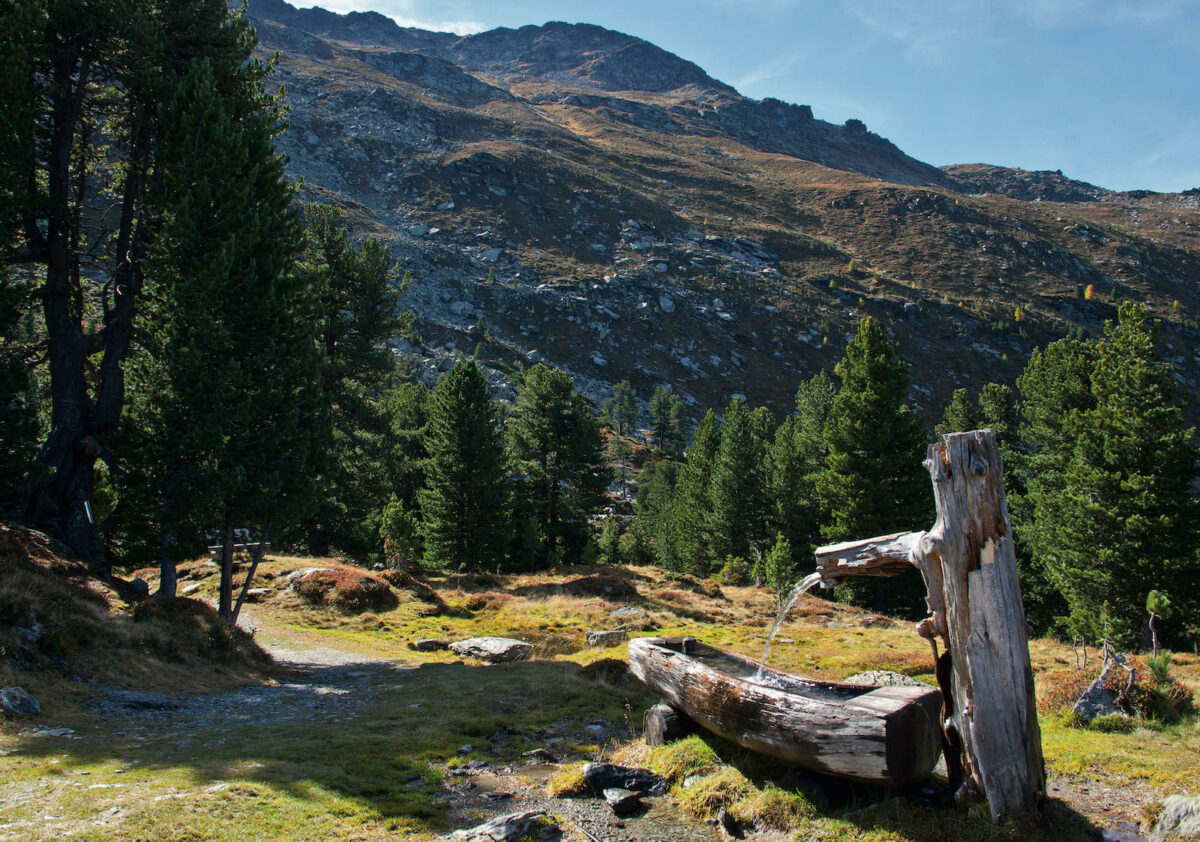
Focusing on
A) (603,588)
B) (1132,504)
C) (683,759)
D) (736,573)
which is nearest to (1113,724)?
(683,759)

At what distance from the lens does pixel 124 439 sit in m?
15.3

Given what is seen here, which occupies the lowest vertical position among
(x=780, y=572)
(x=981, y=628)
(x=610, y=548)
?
(x=610, y=548)

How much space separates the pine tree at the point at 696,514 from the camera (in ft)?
152

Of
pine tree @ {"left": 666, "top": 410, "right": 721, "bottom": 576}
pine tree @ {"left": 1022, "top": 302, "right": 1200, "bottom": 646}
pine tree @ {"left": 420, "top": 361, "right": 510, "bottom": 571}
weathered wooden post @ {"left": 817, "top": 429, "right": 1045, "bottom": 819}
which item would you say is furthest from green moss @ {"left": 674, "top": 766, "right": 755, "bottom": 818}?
pine tree @ {"left": 666, "top": 410, "right": 721, "bottom": 576}

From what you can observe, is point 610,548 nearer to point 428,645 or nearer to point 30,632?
point 428,645

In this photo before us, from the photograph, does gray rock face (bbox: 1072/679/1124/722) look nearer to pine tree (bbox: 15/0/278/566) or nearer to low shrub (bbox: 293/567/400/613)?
pine tree (bbox: 15/0/278/566)

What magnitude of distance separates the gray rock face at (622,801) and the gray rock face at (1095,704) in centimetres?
765

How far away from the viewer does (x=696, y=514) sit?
155ft

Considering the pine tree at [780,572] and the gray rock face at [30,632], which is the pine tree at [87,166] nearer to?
the gray rock face at [30,632]

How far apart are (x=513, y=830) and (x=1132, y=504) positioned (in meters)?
24.5

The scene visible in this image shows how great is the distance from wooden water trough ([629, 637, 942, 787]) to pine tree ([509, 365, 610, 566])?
32.0 m

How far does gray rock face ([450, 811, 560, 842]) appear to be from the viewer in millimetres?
6359

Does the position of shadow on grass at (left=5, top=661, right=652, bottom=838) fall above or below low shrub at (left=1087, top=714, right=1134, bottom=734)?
below

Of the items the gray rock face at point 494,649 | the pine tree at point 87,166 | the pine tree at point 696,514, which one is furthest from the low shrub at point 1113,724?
the pine tree at point 696,514
